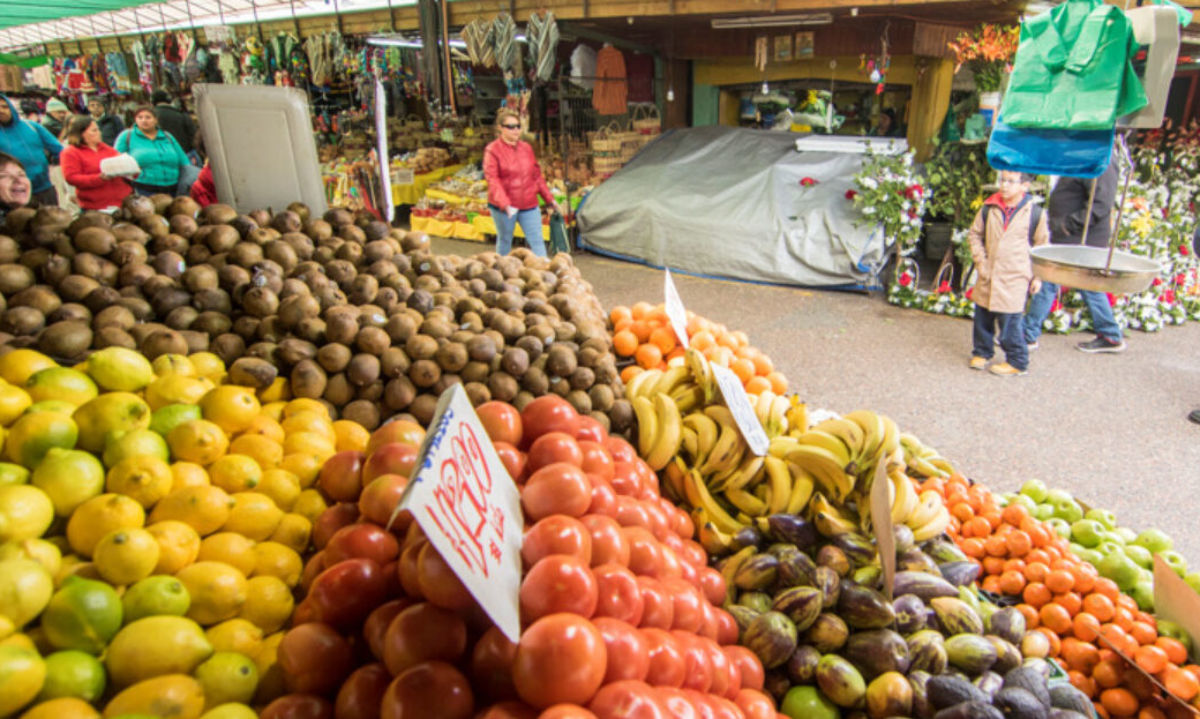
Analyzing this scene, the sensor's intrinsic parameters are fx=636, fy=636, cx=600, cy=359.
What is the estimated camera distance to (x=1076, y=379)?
487cm

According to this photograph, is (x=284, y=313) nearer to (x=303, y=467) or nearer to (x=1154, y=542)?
(x=303, y=467)

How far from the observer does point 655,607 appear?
3.89ft

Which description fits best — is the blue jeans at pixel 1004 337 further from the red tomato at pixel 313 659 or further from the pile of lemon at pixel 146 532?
the red tomato at pixel 313 659

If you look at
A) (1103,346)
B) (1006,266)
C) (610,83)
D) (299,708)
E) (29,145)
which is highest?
(610,83)

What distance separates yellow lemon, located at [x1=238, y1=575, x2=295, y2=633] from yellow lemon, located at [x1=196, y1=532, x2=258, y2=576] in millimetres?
39

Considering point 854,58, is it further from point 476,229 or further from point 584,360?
point 584,360

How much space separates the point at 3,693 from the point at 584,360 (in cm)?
160

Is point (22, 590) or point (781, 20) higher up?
point (781, 20)

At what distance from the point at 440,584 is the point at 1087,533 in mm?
2588

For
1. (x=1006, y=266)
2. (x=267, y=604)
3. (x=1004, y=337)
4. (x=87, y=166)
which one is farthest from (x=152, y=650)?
(x=87, y=166)

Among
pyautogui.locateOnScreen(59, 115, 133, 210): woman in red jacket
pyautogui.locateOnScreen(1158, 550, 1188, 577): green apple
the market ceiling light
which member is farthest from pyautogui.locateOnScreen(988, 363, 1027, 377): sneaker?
pyautogui.locateOnScreen(59, 115, 133, 210): woman in red jacket

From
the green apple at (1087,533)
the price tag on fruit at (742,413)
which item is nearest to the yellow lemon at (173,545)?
the price tag on fruit at (742,413)

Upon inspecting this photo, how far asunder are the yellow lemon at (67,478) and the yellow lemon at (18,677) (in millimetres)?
402

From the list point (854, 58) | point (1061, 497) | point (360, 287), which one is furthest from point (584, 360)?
point (854, 58)
